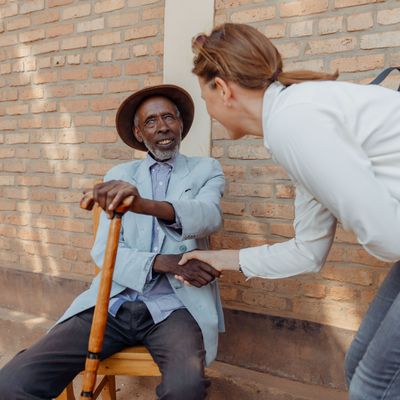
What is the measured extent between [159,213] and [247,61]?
79 centimetres

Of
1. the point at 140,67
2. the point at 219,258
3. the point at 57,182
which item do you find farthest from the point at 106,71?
the point at 219,258

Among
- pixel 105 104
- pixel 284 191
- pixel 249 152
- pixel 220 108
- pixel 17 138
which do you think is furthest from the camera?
pixel 17 138

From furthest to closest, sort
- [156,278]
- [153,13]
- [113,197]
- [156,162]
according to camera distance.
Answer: [153,13]
[156,162]
[156,278]
[113,197]

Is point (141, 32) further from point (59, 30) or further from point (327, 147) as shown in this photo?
point (327, 147)

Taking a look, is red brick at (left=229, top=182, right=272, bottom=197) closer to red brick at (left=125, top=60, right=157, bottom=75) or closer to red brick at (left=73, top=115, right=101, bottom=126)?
red brick at (left=125, top=60, right=157, bottom=75)

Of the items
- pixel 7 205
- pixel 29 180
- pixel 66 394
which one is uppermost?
pixel 29 180

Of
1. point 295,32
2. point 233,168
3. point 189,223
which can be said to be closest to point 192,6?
point 295,32

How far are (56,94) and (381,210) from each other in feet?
9.67

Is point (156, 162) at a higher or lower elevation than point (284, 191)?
higher

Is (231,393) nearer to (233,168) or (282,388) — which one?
(282,388)

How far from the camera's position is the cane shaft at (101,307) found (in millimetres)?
2062

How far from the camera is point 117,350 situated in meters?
2.38

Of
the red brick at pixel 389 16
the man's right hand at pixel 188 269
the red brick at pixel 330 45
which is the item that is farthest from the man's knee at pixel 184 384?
the red brick at pixel 389 16

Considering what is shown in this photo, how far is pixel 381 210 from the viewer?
1427 millimetres
